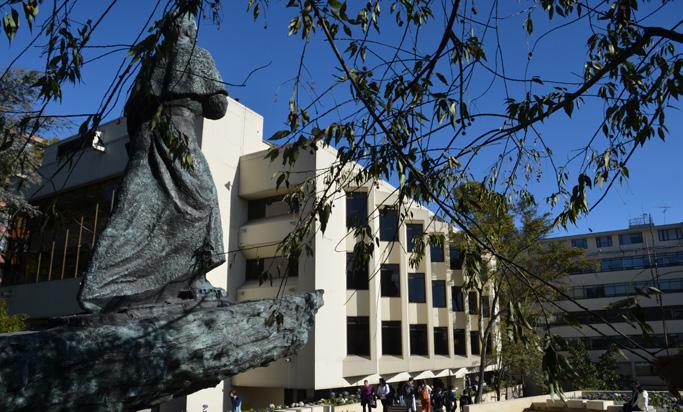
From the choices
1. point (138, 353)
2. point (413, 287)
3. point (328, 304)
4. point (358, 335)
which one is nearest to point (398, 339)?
point (358, 335)

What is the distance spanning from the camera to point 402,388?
24.5 m

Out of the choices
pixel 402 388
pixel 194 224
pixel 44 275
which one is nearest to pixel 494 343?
pixel 402 388

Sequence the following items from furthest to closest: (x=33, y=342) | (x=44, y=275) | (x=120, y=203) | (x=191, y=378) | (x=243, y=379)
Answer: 1. (x=44, y=275)
2. (x=243, y=379)
3. (x=120, y=203)
4. (x=191, y=378)
5. (x=33, y=342)

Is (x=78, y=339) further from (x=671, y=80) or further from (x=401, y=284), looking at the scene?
(x=401, y=284)

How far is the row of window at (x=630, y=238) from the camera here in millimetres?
44866

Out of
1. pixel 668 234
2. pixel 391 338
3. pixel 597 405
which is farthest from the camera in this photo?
pixel 668 234

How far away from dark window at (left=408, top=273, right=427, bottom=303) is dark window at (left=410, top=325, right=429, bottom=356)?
1186 mm

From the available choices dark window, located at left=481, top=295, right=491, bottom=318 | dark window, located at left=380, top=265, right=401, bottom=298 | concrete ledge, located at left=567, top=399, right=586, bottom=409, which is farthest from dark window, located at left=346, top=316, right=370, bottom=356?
dark window, located at left=481, top=295, right=491, bottom=318

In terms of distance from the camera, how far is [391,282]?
2453cm

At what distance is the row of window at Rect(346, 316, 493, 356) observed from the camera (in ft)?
72.6

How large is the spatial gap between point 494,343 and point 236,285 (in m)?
13.0

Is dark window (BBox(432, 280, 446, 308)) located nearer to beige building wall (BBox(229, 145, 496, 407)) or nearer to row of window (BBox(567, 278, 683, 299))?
beige building wall (BBox(229, 145, 496, 407))

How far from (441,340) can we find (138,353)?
2289 centimetres

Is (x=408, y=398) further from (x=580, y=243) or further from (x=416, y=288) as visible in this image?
(x=580, y=243)
